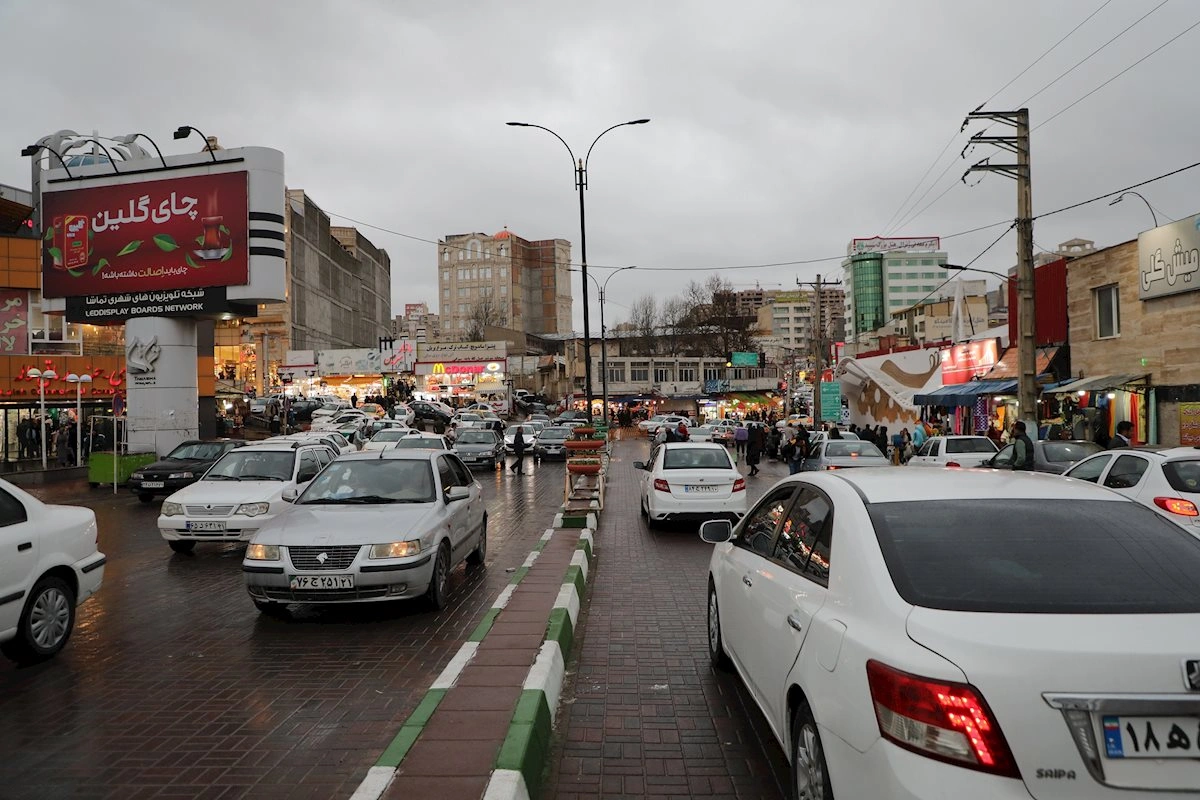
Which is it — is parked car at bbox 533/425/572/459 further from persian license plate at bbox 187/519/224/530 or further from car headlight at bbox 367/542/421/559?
car headlight at bbox 367/542/421/559

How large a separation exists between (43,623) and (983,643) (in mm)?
6656

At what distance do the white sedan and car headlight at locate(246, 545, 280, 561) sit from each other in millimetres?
4872

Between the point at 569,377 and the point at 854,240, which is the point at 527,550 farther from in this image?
the point at 854,240

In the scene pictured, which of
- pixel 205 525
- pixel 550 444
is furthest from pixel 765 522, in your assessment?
pixel 550 444

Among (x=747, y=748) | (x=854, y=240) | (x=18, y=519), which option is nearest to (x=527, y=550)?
(x=18, y=519)

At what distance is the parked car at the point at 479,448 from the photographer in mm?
29133

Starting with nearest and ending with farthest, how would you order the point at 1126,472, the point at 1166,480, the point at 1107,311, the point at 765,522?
the point at 765,522, the point at 1166,480, the point at 1126,472, the point at 1107,311

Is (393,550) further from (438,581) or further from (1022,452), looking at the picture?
(1022,452)

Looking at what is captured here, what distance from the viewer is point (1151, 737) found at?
2375 mm

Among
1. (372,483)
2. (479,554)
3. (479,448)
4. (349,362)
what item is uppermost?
(349,362)

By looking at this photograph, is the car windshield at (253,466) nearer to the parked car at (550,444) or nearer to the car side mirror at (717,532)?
the car side mirror at (717,532)

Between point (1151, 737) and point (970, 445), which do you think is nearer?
point (1151, 737)

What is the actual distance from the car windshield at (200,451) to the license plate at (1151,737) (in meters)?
20.0

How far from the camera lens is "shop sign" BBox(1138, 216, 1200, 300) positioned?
18547 millimetres
